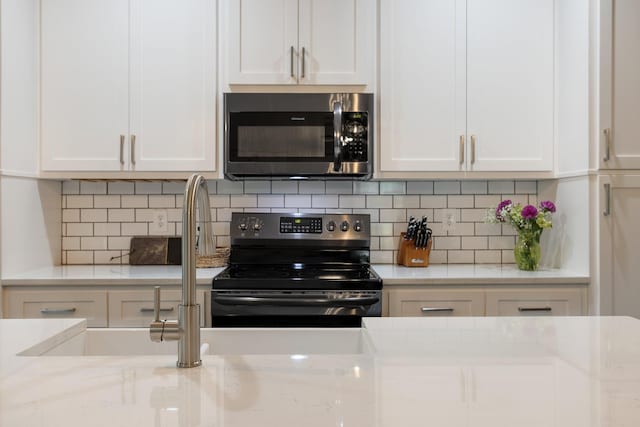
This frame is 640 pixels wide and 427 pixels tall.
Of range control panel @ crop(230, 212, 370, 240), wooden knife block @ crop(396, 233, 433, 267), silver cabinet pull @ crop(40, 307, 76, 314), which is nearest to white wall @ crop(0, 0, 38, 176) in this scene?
silver cabinet pull @ crop(40, 307, 76, 314)

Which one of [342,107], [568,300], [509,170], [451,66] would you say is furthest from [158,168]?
[568,300]

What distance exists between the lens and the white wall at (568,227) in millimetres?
2467

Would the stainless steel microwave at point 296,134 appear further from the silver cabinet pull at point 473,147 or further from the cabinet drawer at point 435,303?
the cabinet drawer at point 435,303

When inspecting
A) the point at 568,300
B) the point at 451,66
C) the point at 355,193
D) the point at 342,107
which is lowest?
the point at 568,300

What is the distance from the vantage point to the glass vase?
2.63 meters

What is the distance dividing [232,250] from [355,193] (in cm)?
75

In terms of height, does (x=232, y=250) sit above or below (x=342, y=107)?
below

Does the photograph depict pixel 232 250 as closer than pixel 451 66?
No

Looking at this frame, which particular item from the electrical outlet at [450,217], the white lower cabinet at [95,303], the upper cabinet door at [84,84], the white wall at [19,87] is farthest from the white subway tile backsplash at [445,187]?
the white wall at [19,87]

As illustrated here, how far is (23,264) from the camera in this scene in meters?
2.52

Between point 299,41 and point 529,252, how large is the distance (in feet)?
5.04

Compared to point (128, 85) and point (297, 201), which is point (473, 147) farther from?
point (128, 85)

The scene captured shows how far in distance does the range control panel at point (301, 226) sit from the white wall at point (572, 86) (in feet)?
3.38

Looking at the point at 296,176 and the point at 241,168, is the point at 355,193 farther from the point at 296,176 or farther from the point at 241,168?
the point at 241,168
